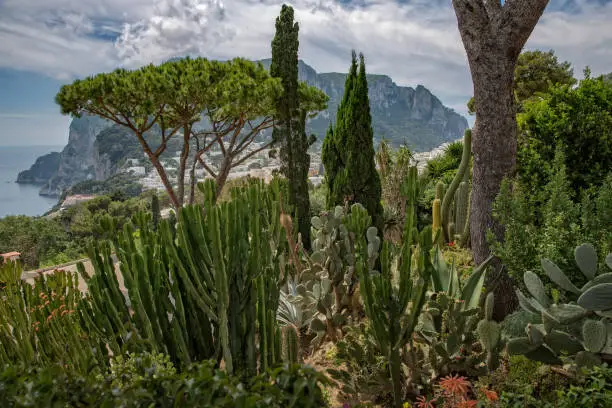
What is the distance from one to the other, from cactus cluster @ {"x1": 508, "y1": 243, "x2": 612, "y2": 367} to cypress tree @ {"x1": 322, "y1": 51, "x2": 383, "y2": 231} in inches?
145

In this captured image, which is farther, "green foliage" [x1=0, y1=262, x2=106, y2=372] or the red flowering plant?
"green foliage" [x1=0, y1=262, x2=106, y2=372]

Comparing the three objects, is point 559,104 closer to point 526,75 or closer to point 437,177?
point 437,177

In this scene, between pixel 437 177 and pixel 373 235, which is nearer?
pixel 373 235

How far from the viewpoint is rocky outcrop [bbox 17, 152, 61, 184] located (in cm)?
16650

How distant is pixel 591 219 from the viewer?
9.84 ft

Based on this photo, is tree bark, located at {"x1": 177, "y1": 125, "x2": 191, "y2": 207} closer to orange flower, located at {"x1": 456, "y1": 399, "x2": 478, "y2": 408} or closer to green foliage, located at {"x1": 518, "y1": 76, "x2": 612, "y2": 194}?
green foliage, located at {"x1": 518, "y1": 76, "x2": 612, "y2": 194}

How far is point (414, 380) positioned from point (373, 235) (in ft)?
4.13

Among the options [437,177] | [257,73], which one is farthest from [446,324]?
[257,73]

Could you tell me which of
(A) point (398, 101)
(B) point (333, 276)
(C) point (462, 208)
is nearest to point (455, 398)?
(B) point (333, 276)

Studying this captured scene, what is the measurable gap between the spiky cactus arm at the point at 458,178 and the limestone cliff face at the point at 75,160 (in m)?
151

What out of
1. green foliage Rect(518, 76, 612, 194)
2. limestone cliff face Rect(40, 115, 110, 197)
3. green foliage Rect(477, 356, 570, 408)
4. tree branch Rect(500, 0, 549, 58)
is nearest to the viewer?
green foliage Rect(477, 356, 570, 408)

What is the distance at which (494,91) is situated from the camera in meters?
3.67

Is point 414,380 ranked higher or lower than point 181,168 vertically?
lower

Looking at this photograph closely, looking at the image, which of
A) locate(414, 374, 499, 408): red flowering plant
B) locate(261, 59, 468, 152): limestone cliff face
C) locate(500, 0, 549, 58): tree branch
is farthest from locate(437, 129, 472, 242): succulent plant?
locate(261, 59, 468, 152): limestone cliff face
